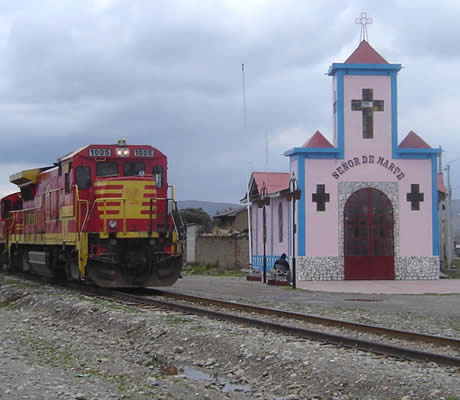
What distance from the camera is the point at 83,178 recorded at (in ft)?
58.1

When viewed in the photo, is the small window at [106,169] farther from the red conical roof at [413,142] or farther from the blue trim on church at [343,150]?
the red conical roof at [413,142]

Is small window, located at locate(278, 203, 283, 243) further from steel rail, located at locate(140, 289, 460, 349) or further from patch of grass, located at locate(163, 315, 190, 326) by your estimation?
patch of grass, located at locate(163, 315, 190, 326)

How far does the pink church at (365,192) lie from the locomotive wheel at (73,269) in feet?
30.6

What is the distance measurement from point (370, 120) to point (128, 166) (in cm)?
1119

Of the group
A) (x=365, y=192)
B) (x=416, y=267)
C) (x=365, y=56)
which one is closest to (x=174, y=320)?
(x=365, y=192)

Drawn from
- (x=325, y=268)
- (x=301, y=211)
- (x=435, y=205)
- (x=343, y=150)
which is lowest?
(x=325, y=268)

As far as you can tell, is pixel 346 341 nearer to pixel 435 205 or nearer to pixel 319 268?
pixel 319 268

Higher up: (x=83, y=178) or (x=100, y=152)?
(x=100, y=152)

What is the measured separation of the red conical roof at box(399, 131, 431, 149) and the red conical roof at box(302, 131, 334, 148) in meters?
2.92

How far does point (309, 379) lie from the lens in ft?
26.3

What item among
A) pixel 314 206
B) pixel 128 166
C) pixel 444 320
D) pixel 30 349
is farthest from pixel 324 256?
pixel 30 349

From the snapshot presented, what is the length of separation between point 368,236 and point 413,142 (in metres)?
4.18

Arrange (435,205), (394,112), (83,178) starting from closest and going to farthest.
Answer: (83,178), (394,112), (435,205)

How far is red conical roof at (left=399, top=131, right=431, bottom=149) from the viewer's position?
86.4 feet
